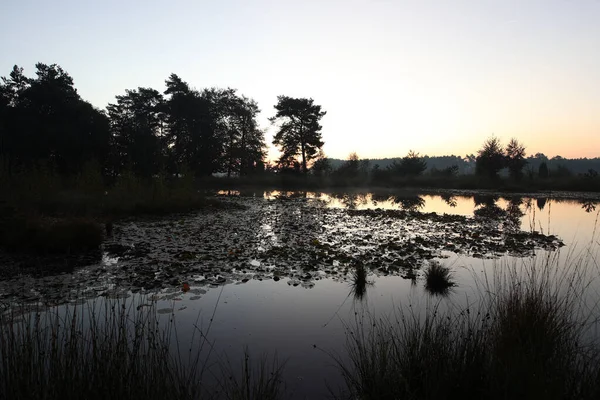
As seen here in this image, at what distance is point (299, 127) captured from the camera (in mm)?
50719

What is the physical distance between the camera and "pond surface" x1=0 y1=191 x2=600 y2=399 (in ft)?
15.3

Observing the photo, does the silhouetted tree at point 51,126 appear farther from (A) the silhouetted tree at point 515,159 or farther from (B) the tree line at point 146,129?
(A) the silhouetted tree at point 515,159

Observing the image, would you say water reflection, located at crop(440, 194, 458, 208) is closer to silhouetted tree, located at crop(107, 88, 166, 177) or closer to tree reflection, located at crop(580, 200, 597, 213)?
tree reflection, located at crop(580, 200, 597, 213)

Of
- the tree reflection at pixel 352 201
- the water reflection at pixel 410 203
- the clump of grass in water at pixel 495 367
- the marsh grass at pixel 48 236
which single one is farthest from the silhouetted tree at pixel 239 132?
the clump of grass in water at pixel 495 367

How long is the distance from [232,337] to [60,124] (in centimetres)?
4084

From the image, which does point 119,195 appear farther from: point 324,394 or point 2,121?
point 2,121

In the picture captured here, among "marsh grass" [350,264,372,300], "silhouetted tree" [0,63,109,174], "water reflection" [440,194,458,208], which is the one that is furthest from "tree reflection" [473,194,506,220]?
"silhouetted tree" [0,63,109,174]

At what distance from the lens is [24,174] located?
682 inches

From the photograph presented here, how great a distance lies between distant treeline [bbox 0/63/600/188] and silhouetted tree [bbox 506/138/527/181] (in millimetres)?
115

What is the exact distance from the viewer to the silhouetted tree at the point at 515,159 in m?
43.2

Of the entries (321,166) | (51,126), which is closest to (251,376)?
(51,126)

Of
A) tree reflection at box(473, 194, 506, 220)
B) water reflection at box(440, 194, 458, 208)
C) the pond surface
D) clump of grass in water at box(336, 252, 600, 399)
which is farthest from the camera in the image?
water reflection at box(440, 194, 458, 208)

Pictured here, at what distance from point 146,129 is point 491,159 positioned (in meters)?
45.5

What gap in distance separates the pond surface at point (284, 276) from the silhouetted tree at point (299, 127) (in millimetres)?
38383
